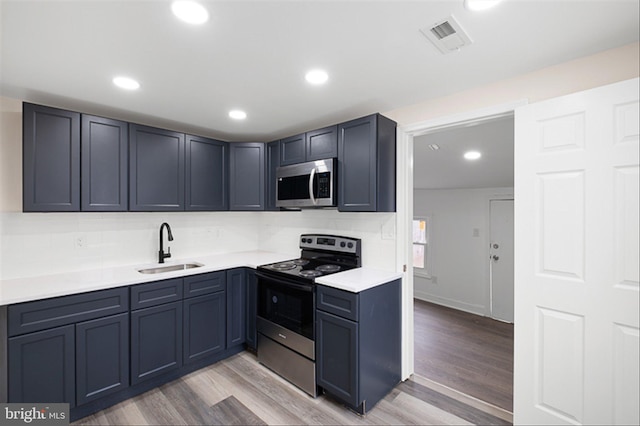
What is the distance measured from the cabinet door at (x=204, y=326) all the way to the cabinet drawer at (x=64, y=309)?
0.52 meters

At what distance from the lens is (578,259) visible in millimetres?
1610

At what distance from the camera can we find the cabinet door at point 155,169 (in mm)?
2619

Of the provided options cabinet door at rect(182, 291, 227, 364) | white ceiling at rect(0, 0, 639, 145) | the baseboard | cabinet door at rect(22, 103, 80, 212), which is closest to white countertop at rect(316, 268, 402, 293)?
cabinet door at rect(182, 291, 227, 364)

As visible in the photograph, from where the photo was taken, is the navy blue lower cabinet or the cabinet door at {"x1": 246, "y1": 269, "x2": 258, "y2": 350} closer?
the navy blue lower cabinet

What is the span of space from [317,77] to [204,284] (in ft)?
6.71

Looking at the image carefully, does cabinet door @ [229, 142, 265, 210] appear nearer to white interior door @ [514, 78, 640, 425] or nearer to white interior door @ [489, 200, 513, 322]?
white interior door @ [514, 78, 640, 425]

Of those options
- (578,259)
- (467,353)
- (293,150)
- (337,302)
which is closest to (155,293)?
(337,302)

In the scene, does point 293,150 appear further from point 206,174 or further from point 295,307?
point 295,307

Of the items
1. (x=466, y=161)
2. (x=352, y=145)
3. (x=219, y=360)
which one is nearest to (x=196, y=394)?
(x=219, y=360)

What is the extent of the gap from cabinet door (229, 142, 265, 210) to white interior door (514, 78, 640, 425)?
245cm

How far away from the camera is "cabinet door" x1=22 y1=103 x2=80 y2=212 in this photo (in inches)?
83.1

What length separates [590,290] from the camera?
157cm

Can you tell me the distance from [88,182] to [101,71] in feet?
3.23

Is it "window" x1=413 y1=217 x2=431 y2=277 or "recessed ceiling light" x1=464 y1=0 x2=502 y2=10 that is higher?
"recessed ceiling light" x1=464 y1=0 x2=502 y2=10
